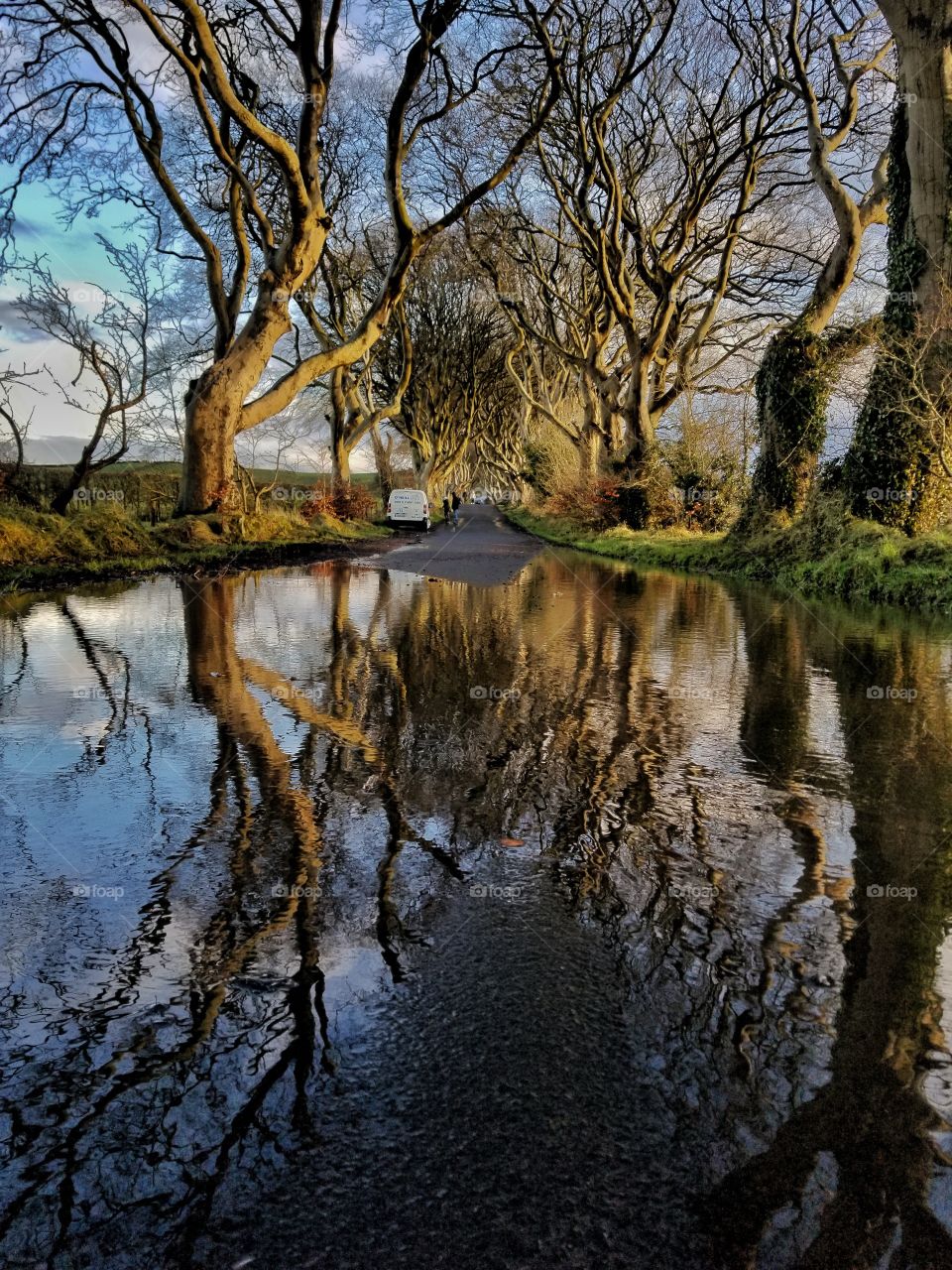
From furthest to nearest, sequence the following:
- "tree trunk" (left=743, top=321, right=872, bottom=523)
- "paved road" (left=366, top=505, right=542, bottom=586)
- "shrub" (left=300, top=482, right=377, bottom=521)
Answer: "shrub" (left=300, top=482, right=377, bottom=521) → "tree trunk" (left=743, top=321, right=872, bottom=523) → "paved road" (left=366, top=505, right=542, bottom=586)

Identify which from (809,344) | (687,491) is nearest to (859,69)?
(809,344)

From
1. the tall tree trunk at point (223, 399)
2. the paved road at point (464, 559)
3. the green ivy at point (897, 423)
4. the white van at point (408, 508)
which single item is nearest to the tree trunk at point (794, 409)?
the green ivy at point (897, 423)

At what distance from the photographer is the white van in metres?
38.0

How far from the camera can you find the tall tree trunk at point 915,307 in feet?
45.8

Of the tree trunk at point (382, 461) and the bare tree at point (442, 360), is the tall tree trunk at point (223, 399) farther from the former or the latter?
the tree trunk at point (382, 461)

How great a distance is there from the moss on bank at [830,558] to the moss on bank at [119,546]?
9.48m

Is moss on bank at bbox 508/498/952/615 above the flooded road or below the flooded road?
above

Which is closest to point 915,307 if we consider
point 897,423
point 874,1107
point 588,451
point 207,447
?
point 897,423

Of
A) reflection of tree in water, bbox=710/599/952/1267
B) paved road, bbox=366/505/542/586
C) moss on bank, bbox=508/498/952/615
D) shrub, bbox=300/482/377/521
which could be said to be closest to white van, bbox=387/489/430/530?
shrub, bbox=300/482/377/521

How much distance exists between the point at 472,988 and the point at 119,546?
49.5 ft

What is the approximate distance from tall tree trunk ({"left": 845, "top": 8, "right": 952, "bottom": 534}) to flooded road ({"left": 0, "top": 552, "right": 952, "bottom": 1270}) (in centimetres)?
1060

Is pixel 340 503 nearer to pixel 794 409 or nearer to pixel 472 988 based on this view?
pixel 794 409

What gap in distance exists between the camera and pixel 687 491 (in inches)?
1058

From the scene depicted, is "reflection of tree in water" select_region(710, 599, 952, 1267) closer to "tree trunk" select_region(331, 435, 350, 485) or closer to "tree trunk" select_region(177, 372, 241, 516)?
"tree trunk" select_region(177, 372, 241, 516)
